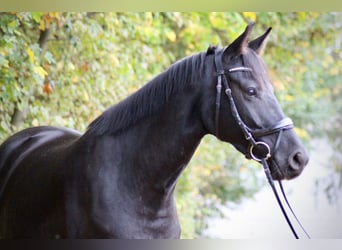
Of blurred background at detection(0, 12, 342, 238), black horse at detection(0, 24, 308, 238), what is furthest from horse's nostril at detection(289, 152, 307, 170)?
blurred background at detection(0, 12, 342, 238)

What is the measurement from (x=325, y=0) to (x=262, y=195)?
4583mm

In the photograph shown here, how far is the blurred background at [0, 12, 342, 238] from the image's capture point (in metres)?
4.48

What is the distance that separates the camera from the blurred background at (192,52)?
14.7 ft

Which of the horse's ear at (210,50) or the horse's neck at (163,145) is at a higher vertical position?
the horse's ear at (210,50)

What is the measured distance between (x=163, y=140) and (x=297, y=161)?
1.64 feet

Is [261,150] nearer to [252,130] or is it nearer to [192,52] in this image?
[252,130]

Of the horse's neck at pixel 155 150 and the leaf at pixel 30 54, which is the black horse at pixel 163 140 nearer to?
the horse's neck at pixel 155 150

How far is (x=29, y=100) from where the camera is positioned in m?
4.55

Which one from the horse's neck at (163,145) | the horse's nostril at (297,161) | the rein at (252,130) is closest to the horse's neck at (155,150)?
the horse's neck at (163,145)

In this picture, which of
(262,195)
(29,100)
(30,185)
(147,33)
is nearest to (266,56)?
(262,195)

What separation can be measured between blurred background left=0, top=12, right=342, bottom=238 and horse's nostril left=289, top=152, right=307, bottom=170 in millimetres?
1902

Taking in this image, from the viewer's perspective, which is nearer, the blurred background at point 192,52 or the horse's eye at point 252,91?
the horse's eye at point 252,91

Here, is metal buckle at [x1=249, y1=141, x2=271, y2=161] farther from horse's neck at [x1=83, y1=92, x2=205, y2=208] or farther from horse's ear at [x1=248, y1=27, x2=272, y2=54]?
horse's ear at [x1=248, y1=27, x2=272, y2=54]

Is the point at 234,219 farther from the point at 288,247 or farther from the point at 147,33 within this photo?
the point at 288,247
